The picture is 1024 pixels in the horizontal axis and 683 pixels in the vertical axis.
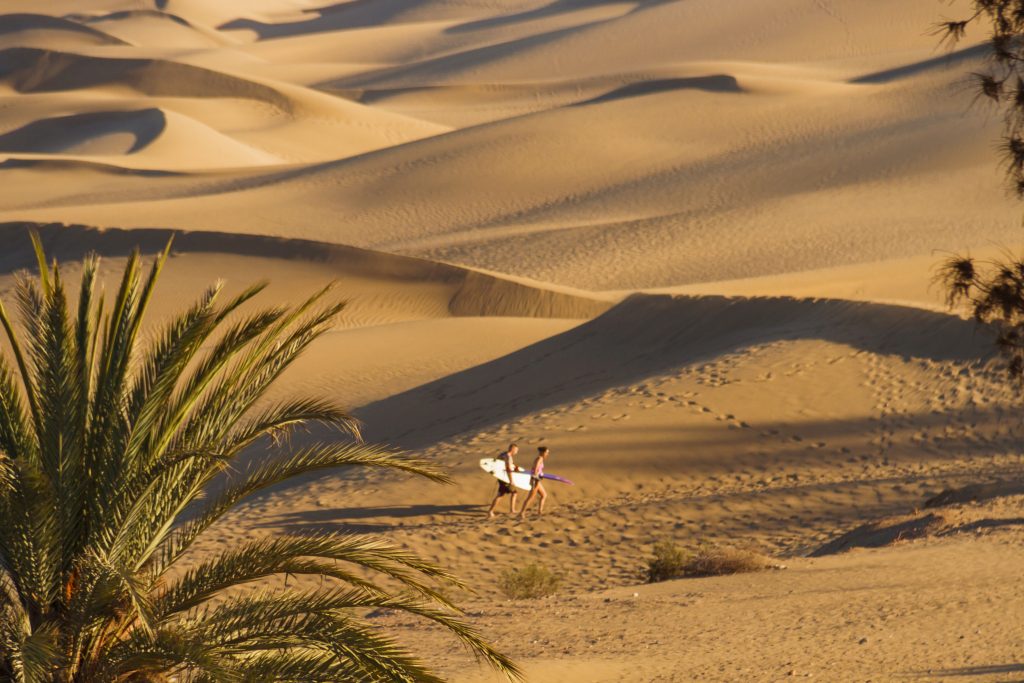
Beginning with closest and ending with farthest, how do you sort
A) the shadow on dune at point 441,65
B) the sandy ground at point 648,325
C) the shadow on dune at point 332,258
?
the sandy ground at point 648,325
the shadow on dune at point 332,258
the shadow on dune at point 441,65

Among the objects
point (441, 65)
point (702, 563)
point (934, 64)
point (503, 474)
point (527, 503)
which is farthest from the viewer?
point (441, 65)

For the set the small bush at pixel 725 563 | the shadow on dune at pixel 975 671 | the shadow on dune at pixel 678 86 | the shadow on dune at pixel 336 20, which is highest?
the shadow on dune at pixel 336 20

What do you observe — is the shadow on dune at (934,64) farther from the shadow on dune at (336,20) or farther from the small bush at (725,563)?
the shadow on dune at (336,20)

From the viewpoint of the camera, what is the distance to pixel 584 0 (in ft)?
408

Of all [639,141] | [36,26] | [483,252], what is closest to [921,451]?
[483,252]

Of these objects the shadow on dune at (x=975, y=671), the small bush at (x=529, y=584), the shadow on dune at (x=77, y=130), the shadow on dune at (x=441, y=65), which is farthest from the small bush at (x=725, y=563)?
the shadow on dune at (x=441, y=65)

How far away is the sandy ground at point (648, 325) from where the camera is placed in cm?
1034

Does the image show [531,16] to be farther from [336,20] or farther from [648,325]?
[648,325]

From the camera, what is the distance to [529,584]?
39.3ft

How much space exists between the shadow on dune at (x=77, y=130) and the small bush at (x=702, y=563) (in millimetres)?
52665

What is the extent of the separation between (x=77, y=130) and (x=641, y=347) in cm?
5121

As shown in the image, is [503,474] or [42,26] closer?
[503,474]

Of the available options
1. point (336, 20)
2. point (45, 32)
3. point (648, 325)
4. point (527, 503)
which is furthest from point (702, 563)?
point (336, 20)

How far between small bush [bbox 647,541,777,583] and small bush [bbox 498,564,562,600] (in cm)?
100
